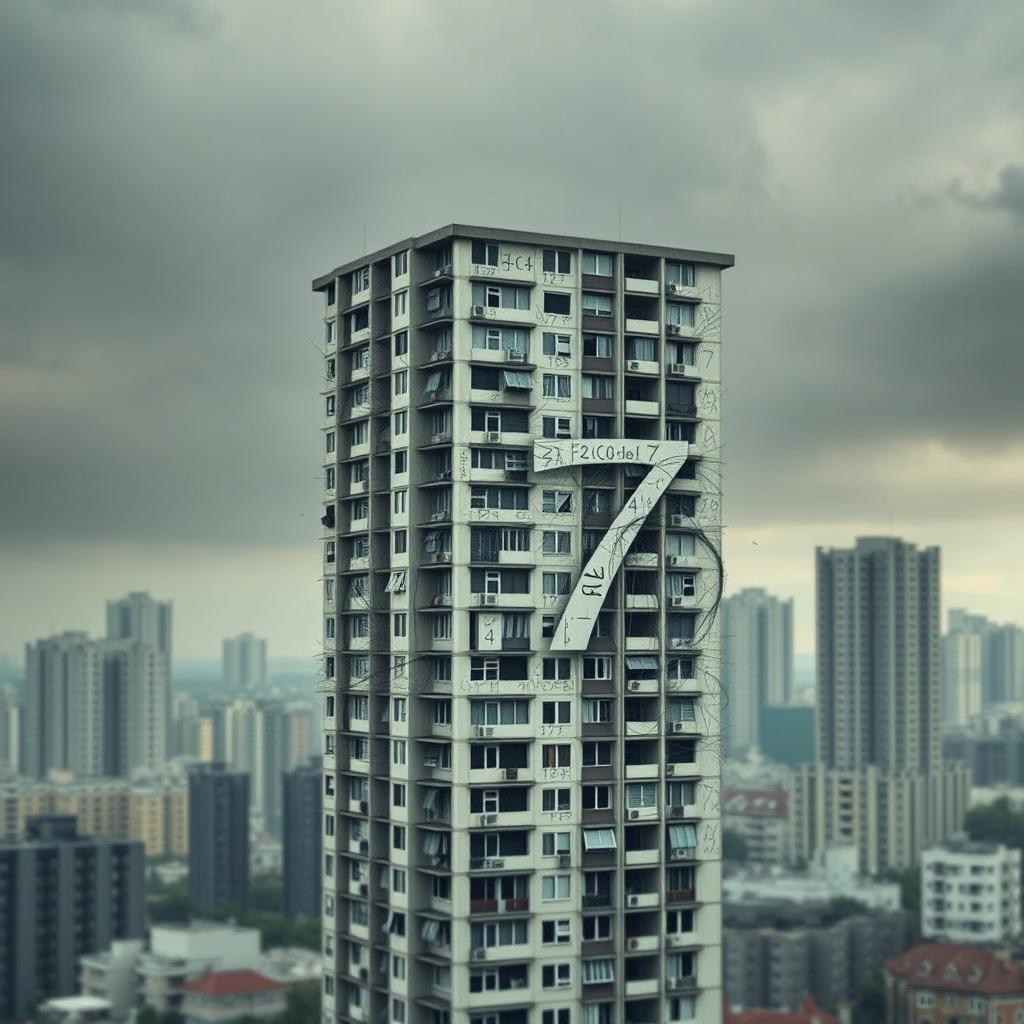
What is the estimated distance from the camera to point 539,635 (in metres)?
27.5

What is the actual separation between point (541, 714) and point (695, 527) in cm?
373

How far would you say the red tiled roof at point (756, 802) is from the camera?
137m

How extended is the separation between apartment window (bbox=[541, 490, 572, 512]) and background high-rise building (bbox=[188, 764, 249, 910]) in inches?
3367

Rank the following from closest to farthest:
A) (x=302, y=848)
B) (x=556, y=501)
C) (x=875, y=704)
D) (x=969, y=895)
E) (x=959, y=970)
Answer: (x=556, y=501) → (x=959, y=970) → (x=969, y=895) → (x=302, y=848) → (x=875, y=704)

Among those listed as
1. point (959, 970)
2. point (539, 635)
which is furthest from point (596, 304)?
point (959, 970)

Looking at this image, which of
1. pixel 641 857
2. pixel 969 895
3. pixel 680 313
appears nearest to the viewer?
pixel 641 857

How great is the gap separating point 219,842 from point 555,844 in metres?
88.2

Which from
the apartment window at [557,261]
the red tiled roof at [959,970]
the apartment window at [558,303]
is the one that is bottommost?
the red tiled roof at [959,970]

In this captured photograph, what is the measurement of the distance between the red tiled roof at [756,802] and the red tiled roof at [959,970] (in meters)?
62.0

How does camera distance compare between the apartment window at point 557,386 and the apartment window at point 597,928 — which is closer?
the apartment window at point 597,928

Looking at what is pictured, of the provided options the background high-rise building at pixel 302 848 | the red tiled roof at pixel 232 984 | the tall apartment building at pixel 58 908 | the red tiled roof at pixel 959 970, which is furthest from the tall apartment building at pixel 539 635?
the background high-rise building at pixel 302 848

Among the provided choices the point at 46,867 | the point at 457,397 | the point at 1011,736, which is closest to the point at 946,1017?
the point at 46,867

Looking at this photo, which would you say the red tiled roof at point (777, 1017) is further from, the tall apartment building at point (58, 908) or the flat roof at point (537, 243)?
the flat roof at point (537, 243)

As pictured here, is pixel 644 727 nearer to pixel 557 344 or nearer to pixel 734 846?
pixel 557 344
